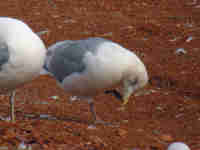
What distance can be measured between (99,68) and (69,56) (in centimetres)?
76

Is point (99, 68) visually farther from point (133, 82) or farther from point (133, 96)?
point (133, 96)

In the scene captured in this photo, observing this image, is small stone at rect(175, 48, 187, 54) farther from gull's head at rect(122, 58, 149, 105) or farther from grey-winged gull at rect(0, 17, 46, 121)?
grey-winged gull at rect(0, 17, 46, 121)

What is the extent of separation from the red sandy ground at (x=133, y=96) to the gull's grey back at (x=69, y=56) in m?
0.64

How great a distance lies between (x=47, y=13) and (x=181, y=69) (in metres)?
5.54

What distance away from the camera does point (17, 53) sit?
4.54m

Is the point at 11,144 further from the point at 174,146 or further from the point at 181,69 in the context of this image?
the point at 181,69

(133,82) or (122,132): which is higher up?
(133,82)

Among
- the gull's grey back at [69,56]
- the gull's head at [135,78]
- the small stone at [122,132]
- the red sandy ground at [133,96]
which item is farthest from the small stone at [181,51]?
the small stone at [122,132]

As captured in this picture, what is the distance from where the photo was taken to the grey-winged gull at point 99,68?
201 inches

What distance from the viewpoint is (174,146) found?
13.6 ft

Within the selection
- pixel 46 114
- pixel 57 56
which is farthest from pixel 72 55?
pixel 46 114

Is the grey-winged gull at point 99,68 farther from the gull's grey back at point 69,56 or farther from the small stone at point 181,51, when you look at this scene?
the small stone at point 181,51

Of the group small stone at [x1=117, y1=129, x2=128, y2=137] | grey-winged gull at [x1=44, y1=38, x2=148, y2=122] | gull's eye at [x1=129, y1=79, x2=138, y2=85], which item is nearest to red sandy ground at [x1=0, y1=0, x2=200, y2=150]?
small stone at [x1=117, y1=129, x2=128, y2=137]

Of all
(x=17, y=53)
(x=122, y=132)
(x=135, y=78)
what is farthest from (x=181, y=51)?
(x=17, y=53)
